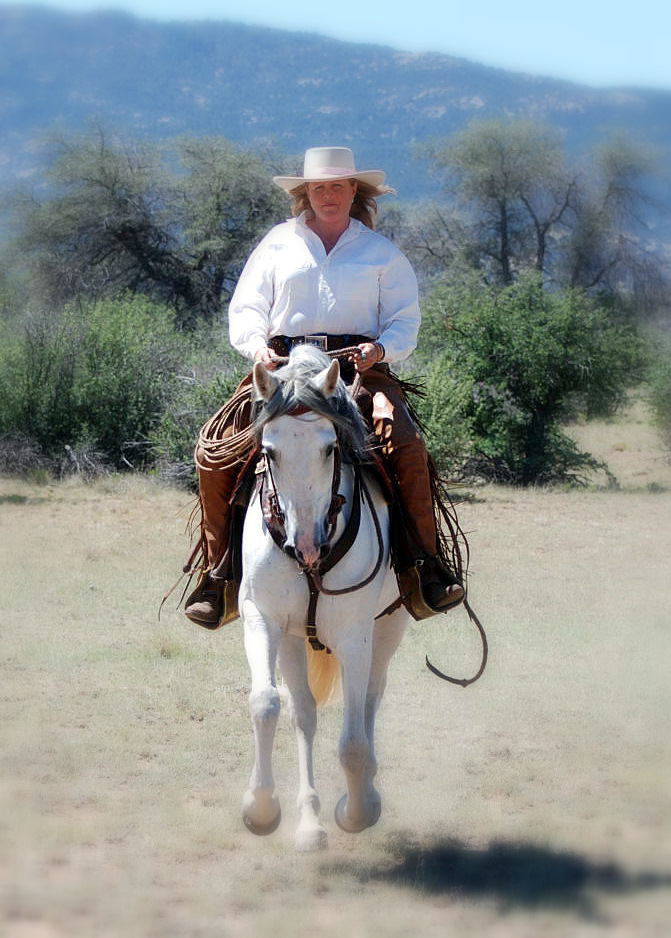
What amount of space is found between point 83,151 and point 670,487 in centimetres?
2638

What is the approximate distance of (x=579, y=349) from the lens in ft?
70.2

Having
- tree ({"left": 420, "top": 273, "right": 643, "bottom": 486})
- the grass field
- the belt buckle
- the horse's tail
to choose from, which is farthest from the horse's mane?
tree ({"left": 420, "top": 273, "right": 643, "bottom": 486})

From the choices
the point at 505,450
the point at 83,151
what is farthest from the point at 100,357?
the point at 83,151

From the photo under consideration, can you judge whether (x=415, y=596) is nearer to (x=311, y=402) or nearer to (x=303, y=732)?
(x=303, y=732)

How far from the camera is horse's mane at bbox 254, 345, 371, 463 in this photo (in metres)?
4.40

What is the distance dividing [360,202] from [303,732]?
256 cm

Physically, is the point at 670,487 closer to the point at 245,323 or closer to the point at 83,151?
the point at 245,323

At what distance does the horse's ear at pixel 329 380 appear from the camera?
174 inches

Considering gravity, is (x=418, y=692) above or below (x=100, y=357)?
above

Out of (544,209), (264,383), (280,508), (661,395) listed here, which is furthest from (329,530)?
(544,209)

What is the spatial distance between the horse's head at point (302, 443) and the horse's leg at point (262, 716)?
16.8 inches

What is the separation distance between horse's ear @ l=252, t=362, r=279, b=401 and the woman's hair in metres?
1.38

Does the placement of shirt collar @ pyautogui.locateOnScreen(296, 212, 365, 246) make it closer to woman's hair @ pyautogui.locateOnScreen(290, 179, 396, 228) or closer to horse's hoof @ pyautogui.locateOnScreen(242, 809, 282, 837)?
woman's hair @ pyautogui.locateOnScreen(290, 179, 396, 228)

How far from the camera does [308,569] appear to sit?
457 cm
